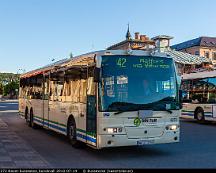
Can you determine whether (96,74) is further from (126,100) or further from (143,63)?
(143,63)

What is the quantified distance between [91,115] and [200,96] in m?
12.3

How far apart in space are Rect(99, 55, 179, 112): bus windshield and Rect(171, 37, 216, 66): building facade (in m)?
92.3

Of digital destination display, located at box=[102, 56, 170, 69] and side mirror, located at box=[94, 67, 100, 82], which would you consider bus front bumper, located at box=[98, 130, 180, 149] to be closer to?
side mirror, located at box=[94, 67, 100, 82]

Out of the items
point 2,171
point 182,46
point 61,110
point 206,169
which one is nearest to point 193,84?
point 61,110

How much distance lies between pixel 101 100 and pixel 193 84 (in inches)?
533

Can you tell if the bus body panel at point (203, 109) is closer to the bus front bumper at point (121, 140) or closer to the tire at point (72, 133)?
the tire at point (72, 133)

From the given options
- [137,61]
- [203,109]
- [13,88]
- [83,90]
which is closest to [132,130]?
[137,61]

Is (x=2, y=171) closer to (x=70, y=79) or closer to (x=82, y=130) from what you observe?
(x=82, y=130)

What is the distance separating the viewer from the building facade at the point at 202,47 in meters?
102

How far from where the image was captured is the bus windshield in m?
10.7

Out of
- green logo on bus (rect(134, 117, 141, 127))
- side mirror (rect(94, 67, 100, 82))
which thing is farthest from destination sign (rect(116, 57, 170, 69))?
green logo on bus (rect(134, 117, 141, 127))

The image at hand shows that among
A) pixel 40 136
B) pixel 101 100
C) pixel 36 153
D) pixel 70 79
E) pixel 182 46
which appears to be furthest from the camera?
pixel 182 46

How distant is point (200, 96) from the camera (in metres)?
22.2

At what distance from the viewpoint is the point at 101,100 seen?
10656 millimetres
